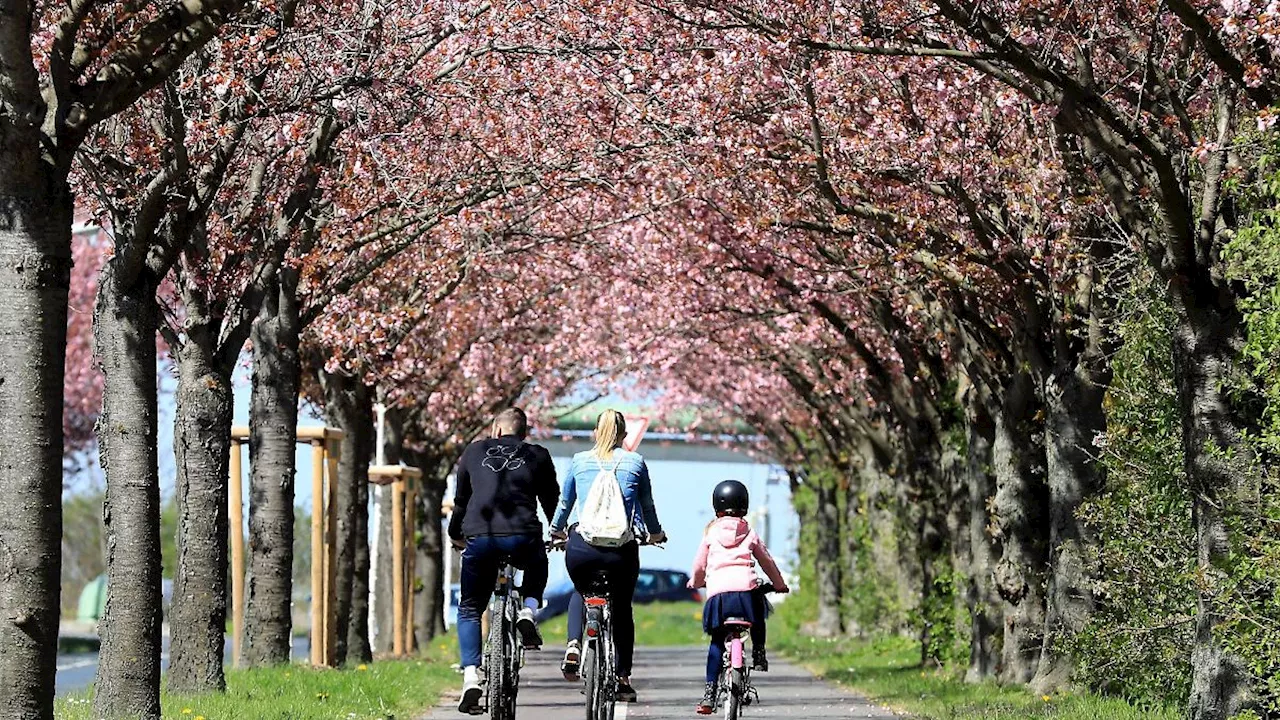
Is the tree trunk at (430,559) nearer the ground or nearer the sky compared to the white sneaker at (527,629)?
nearer the sky

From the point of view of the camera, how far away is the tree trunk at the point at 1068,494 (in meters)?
17.8

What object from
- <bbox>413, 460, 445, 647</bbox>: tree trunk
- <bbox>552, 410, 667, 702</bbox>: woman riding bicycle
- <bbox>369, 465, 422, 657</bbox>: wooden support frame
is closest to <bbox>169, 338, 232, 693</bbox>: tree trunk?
<bbox>552, 410, 667, 702</bbox>: woman riding bicycle

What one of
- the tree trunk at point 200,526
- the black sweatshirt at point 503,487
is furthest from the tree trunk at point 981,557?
the black sweatshirt at point 503,487

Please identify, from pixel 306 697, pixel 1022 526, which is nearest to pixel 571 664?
pixel 306 697

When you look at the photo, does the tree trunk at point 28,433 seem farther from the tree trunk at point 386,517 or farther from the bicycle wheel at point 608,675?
the tree trunk at point 386,517

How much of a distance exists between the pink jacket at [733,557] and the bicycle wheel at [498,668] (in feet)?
4.58

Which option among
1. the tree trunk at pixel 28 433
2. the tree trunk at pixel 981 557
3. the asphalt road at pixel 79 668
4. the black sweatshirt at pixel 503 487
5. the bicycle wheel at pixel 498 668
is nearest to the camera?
the tree trunk at pixel 28 433

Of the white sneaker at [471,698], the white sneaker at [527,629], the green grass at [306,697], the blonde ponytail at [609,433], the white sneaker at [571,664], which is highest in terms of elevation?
the blonde ponytail at [609,433]

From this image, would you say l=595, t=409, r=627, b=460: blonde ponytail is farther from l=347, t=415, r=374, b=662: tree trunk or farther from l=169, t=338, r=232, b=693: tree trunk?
l=347, t=415, r=374, b=662: tree trunk

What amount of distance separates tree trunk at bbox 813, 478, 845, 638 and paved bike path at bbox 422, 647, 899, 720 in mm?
11090

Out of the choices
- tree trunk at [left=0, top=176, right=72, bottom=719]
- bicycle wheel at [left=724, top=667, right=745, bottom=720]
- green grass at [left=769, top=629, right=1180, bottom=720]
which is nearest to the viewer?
tree trunk at [left=0, top=176, right=72, bottom=719]

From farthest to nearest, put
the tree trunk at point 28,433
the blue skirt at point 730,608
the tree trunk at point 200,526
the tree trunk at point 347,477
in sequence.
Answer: the tree trunk at point 347,477 < the tree trunk at point 200,526 < the blue skirt at point 730,608 < the tree trunk at point 28,433

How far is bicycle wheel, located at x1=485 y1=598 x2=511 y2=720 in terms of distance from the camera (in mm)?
12117

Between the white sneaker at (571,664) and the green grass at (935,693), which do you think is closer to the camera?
the white sneaker at (571,664)
